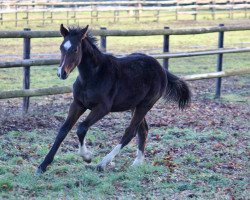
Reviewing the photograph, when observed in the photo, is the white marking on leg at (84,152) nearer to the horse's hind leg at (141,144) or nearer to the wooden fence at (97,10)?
the horse's hind leg at (141,144)

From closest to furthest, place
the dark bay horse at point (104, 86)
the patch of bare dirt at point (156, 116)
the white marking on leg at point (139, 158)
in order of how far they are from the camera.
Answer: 1. the dark bay horse at point (104, 86)
2. the white marking on leg at point (139, 158)
3. the patch of bare dirt at point (156, 116)

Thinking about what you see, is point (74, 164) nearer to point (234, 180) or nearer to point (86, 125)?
point (86, 125)

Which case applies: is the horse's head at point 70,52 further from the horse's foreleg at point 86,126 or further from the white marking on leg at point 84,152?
the white marking on leg at point 84,152

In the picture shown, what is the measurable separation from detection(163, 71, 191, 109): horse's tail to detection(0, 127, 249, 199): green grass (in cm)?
61

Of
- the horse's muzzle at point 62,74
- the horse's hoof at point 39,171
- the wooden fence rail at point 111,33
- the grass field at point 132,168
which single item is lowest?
the grass field at point 132,168

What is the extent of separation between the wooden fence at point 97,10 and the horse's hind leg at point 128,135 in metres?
22.7

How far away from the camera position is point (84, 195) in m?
6.20

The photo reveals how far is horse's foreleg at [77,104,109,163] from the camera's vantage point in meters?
7.15

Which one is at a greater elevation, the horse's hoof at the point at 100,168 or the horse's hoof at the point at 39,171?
the horse's hoof at the point at 39,171

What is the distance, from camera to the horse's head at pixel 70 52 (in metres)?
6.88

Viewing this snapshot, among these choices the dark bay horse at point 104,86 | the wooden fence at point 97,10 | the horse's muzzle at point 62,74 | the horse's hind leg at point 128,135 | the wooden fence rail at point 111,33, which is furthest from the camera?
the wooden fence at point 97,10

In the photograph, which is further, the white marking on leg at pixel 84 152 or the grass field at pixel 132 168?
the white marking on leg at pixel 84 152

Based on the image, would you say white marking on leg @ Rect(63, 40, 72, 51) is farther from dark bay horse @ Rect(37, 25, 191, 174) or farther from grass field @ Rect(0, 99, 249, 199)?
grass field @ Rect(0, 99, 249, 199)

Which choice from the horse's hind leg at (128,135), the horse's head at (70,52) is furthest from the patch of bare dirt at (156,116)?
the horse's head at (70,52)
